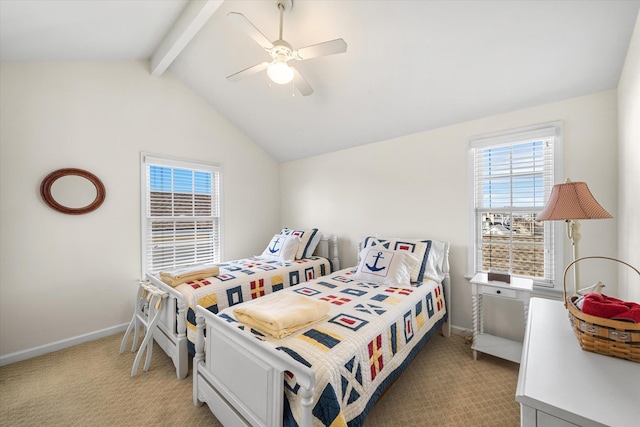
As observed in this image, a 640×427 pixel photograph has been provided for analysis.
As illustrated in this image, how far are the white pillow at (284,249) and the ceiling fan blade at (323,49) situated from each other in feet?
7.28

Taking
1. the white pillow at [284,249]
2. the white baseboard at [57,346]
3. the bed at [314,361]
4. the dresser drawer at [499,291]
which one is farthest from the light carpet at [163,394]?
the white pillow at [284,249]

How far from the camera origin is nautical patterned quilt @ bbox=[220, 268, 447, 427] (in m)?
1.19

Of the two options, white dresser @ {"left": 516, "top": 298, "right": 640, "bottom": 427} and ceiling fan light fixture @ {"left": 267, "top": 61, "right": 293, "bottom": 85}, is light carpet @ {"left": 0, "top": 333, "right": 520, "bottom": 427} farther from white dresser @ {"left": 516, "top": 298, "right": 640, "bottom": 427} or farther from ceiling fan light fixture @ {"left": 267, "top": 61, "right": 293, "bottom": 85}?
ceiling fan light fixture @ {"left": 267, "top": 61, "right": 293, "bottom": 85}

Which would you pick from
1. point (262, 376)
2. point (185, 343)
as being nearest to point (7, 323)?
point (185, 343)

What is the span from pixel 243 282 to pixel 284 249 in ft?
3.12

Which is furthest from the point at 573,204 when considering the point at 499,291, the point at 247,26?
the point at 247,26

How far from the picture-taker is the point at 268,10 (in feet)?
7.29

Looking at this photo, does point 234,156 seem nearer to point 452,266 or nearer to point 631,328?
point 452,266

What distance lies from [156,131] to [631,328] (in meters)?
4.17

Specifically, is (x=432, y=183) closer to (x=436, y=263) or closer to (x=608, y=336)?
(x=436, y=263)

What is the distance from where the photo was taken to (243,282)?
2.56 metres

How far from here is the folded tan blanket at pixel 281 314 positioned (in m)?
1.46

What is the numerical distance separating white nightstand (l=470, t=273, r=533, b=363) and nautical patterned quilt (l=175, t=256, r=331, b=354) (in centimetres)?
176

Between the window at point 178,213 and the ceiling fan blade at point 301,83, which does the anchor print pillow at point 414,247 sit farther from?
the window at point 178,213
